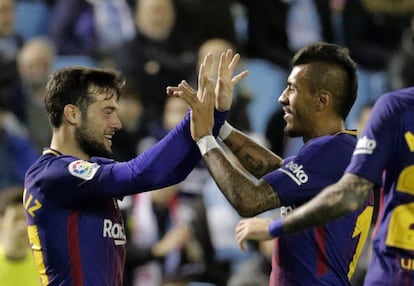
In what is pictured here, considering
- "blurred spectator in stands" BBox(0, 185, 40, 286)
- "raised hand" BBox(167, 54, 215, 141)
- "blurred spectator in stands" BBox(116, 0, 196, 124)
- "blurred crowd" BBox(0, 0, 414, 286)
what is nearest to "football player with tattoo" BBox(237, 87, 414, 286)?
"raised hand" BBox(167, 54, 215, 141)

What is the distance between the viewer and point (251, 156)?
6.25 meters

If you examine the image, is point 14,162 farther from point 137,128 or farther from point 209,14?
point 209,14

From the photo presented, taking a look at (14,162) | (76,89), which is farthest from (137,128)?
(76,89)

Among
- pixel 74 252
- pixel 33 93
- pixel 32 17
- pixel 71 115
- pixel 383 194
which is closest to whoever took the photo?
pixel 383 194

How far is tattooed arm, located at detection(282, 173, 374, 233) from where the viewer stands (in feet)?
15.7

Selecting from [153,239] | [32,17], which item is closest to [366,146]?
[153,239]

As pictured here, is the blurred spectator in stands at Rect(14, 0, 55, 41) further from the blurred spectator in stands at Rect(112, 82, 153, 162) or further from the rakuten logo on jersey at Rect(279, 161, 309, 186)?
the rakuten logo on jersey at Rect(279, 161, 309, 186)

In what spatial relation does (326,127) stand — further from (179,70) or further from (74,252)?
(179,70)

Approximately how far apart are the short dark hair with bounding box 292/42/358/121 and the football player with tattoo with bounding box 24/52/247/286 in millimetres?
462

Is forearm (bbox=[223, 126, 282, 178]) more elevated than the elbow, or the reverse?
forearm (bbox=[223, 126, 282, 178])

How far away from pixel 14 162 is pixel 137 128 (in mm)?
1203

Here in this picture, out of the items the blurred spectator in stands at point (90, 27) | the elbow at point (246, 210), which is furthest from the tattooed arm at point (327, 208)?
the blurred spectator in stands at point (90, 27)

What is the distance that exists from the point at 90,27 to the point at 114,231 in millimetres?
5298

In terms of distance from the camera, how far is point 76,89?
564cm
